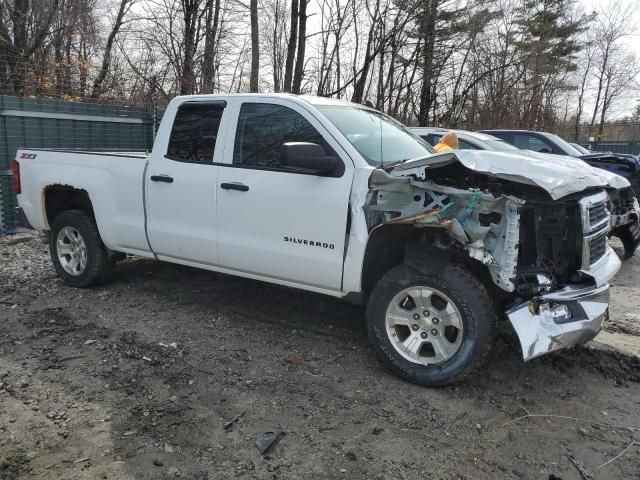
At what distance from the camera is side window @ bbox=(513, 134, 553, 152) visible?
10.8 m

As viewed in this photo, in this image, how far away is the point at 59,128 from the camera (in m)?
9.14

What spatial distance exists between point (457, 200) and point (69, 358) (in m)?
3.10

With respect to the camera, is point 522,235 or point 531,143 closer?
point 522,235

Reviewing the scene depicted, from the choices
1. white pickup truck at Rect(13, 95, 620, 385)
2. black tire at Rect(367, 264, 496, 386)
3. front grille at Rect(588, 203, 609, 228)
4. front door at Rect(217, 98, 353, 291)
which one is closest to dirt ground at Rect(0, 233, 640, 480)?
black tire at Rect(367, 264, 496, 386)

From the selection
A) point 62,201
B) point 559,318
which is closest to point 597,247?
point 559,318

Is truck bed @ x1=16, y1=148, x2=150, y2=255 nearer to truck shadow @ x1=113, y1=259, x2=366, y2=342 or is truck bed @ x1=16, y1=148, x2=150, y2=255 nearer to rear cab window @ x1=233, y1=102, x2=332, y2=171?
truck shadow @ x1=113, y1=259, x2=366, y2=342

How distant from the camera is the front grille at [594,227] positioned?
139 inches

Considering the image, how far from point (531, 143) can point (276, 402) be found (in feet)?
31.5

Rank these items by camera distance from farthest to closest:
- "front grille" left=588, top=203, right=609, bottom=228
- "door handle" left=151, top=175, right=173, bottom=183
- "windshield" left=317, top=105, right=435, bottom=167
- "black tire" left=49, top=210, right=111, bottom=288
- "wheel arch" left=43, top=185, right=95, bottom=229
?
1. "wheel arch" left=43, top=185, right=95, bottom=229
2. "black tire" left=49, top=210, right=111, bottom=288
3. "door handle" left=151, top=175, right=173, bottom=183
4. "windshield" left=317, top=105, right=435, bottom=167
5. "front grille" left=588, top=203, right=609, bottom=228

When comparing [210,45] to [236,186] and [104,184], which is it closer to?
[104,184]

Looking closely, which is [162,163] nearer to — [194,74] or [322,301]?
[322,301]

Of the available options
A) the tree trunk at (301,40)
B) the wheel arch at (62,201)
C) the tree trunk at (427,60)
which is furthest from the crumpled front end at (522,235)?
the tree trunk at (427,60)

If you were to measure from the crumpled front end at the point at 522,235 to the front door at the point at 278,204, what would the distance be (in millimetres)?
353

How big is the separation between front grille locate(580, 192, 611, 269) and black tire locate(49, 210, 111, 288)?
4450 millimetres
